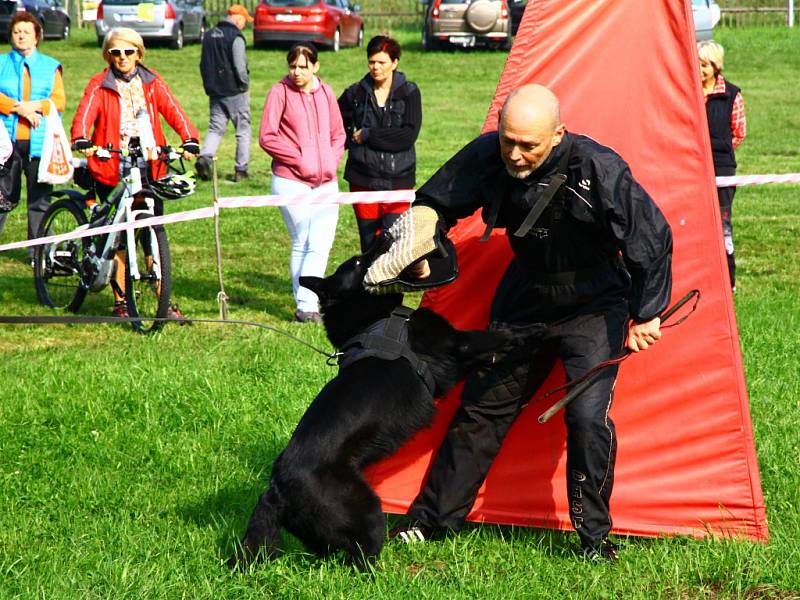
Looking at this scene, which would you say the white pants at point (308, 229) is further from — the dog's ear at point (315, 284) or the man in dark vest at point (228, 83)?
the man in dark vest at point (228, 83)

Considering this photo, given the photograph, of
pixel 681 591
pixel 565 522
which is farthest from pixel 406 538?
pixel 681 591

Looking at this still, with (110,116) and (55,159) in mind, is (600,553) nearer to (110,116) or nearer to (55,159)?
(110,116)

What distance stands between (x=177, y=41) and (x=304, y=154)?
18.3 m

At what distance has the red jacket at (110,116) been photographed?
24.4ft

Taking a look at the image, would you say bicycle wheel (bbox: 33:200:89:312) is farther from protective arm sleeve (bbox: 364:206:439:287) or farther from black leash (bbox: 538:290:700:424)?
black leash (bbox: 538:290:700:424)

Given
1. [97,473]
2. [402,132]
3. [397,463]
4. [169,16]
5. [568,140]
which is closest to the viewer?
[568,140]

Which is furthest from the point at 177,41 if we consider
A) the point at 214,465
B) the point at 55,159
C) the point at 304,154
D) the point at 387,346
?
the point at 387,346

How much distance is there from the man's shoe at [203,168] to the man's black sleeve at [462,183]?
8.03m

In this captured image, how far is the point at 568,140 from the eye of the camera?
12.3 feet

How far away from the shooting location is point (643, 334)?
3.77 m

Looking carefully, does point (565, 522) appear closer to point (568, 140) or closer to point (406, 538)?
point (406, 538)

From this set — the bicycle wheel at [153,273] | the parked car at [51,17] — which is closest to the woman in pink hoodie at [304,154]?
the bicycle wheel at [153,273]

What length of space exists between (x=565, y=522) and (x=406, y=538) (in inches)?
26.1

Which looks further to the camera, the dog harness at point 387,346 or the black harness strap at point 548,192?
the dog harness at point 387,346
